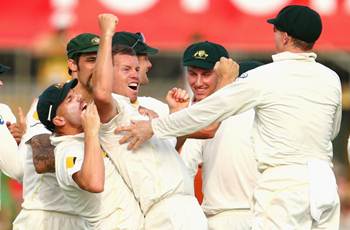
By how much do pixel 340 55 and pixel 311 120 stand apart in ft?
36.7

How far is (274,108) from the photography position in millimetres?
9539

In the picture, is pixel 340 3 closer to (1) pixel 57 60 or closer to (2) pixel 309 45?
(1) pixel 57 60

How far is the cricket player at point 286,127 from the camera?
9.51 meters

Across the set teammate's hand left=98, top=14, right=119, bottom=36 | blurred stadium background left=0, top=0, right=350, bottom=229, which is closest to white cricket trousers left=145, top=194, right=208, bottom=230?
teammate's hand left=98, top=14, right=119, bottom=36

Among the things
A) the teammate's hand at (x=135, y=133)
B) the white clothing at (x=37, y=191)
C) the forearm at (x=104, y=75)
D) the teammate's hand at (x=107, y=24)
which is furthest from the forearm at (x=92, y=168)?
the white clothing at (x=37, y=191)

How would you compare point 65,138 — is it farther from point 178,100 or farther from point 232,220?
point 232,220

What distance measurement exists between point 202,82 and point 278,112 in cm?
177

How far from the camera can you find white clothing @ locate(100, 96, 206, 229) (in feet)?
31.2

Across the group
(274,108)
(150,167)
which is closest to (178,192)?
(150,167)

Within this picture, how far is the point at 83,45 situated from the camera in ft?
35.2

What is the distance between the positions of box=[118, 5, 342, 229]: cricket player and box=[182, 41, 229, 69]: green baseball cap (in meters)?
1.59

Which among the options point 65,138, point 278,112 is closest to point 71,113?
Result: point 65,138

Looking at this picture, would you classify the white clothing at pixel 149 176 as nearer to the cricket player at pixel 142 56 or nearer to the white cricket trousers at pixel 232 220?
the cricket player at pixel 142 56

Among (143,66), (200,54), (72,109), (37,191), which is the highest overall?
(200,54)
